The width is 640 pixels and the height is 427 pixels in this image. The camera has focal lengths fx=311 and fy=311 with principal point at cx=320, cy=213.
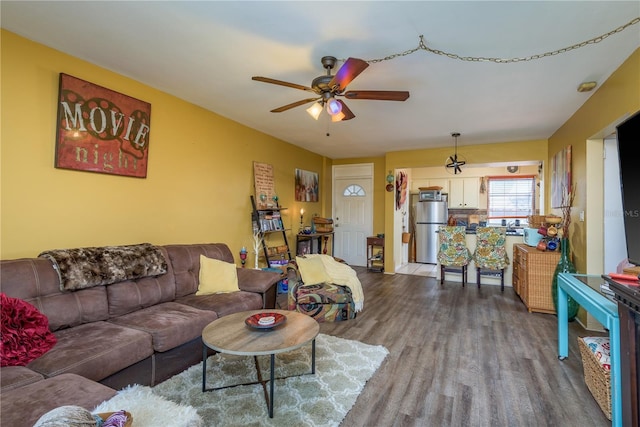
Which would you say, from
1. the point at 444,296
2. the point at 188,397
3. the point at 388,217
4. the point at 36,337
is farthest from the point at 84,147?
the point at 388,217

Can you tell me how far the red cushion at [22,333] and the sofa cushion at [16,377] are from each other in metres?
0.07

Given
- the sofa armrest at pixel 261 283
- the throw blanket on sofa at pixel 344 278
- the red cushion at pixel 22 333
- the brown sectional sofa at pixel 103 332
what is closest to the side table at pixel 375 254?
the throw blanket on sofa at pixel 344 278

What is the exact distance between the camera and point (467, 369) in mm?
Answer: 2492

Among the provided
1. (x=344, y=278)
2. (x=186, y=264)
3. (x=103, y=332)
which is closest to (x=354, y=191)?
(x=344, y=278)

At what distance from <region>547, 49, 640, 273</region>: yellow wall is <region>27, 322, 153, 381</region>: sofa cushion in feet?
12.9

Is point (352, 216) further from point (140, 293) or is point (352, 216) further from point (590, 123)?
point (140, 293)

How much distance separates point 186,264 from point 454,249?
4179mm

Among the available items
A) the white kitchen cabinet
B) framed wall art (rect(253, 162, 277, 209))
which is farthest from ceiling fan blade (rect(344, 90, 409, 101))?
the white kitchen cabinet

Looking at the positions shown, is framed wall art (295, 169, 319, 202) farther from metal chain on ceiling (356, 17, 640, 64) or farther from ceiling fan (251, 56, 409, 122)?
metal chain on ceiling (356, 17, 640, 64)

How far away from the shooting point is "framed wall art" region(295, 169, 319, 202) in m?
6.08

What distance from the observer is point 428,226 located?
24.5 feet

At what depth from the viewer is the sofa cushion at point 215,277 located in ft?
10.2

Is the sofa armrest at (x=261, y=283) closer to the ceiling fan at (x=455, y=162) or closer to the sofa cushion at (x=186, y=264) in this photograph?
the sofa cushion at (x=186, y=264)

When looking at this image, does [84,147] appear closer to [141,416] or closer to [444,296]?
[141,416]
